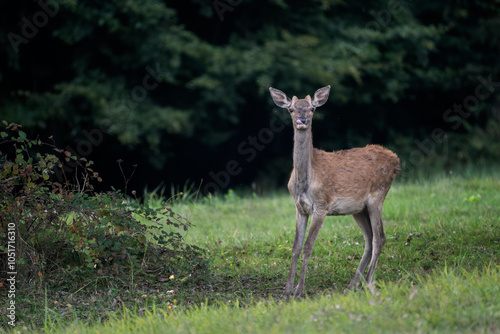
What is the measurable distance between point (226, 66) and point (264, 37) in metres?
1.58

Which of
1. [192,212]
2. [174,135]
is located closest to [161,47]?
[174,135]

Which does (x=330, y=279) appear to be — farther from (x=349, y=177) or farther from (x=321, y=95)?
(x=321, y=95)

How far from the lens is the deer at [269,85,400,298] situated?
675cm

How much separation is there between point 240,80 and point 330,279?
24.4ft

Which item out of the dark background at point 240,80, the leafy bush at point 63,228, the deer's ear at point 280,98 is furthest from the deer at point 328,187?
the dark background at point 240,80

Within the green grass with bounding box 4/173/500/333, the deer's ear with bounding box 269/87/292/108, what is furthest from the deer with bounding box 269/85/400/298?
the green grass with bounding box 4/173/500/333

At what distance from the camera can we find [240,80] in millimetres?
13734

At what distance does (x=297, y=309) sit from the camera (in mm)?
5156

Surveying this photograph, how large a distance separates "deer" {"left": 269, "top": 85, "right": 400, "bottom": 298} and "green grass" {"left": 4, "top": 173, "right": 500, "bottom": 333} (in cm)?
35

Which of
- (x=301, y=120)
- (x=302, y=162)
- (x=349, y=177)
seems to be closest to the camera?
(x=301, y=120)

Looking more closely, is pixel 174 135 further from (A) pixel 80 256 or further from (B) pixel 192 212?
(A) pixel 80 256

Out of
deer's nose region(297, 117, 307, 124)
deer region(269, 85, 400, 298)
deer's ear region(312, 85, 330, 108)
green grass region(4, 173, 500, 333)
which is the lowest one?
green grass region(4, 173, 500, 333)

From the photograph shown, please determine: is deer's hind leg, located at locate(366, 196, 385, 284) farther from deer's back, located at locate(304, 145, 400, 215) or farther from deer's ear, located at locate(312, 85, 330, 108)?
deer's ear, located at locate(312, 85, 330, 108)

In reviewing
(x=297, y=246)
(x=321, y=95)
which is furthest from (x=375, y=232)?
(x=321, y=95)
